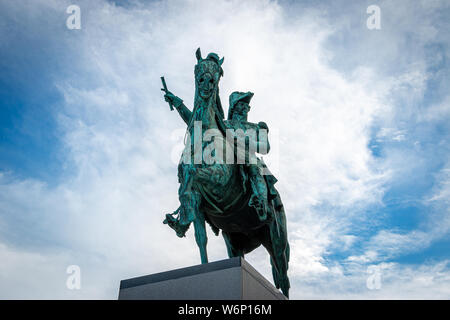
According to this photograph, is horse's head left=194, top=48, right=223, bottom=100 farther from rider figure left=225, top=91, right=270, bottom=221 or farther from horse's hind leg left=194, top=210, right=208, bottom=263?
horse's hind leg left=194, top=210, right=208, bottom=263

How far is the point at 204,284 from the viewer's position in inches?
171

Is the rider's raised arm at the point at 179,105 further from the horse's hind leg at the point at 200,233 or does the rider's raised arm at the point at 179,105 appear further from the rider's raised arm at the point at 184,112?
the horse's hind leg at the point at 200,233

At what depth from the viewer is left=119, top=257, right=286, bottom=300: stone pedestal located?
4.24m

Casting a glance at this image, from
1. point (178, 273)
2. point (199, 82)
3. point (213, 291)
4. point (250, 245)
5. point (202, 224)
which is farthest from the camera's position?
point (250, 245)

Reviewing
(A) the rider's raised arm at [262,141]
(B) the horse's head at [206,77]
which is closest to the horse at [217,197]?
(B) the horse's head at [206,77]

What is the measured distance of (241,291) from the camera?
415 cm

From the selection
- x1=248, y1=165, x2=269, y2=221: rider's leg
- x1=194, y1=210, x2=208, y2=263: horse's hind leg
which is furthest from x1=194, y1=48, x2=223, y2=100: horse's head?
x1=194, y1=210, x2=208, y2=263: horse's hind leg

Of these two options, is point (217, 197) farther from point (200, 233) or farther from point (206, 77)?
point (206, 77)

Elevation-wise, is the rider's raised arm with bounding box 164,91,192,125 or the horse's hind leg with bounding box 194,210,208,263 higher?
the rider's raised arm with bounding box 164,91,192,125

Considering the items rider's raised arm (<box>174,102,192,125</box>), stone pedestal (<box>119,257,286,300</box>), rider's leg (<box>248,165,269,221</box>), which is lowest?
stone pedestal (<box>119,257,286,300</box>)

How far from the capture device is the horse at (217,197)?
555cm
